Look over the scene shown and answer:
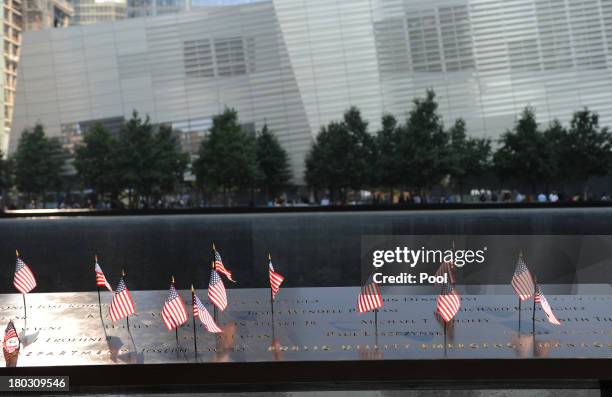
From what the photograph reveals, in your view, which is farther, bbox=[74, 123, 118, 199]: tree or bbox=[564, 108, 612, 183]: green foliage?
bbox=[74, 123, 118, 199]: tree

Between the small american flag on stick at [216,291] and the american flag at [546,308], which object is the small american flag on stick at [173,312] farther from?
the american flag at [546,308]

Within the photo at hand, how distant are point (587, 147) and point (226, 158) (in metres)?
29.8

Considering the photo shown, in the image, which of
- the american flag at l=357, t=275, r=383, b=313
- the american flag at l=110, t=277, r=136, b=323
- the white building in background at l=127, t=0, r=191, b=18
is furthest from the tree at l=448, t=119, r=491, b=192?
the white building in background at l=127, t=0, r=191, b=18

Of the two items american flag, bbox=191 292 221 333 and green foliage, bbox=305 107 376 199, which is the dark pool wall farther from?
green foliage, bbox=305 107 376 199

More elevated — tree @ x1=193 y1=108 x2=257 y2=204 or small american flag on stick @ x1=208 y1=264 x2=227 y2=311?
tree @ x1=193 y1=108 x2=257 y2=204

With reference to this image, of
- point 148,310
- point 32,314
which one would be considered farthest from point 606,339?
point 32,314

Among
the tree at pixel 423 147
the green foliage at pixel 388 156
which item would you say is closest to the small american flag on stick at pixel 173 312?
the tree at pixel 423 147

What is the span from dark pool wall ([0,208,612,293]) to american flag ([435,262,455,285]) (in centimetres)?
1261

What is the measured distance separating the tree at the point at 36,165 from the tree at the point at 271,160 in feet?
65.3

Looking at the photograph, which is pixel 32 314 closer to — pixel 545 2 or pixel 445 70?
pixel 445 70

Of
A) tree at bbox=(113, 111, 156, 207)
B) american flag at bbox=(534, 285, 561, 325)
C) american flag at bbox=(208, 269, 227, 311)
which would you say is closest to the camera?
american flag at bbox=(534, 285, 561, 325)

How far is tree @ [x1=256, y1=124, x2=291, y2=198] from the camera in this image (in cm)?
5656

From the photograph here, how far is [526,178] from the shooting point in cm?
5031

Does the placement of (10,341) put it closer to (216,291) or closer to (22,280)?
(216,291)
